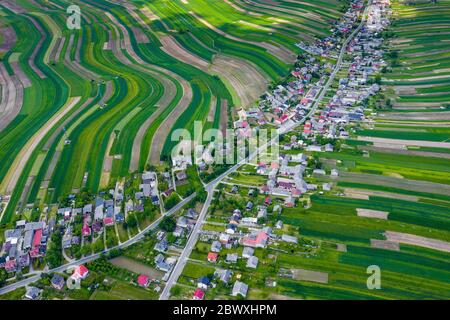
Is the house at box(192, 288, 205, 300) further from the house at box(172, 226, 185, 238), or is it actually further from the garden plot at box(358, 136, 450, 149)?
the garden plot at box(358, 136, 450, 149)

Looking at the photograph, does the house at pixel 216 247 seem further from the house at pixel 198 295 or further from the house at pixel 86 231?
the house at pixel 86 231

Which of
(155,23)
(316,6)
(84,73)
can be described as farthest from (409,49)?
(84,73)

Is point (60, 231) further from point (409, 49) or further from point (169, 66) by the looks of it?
point (409, 49)

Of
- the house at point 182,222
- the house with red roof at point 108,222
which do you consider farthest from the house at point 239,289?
the house with red roof at point 108,222

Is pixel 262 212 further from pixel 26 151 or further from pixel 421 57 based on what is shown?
pixel 421 57

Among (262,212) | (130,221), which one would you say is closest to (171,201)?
(130,221)

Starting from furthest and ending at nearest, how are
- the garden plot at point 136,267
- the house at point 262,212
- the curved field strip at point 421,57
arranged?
the curved field strip at point 421,57, the house at point 262,212, the garden plot at point 136,267
